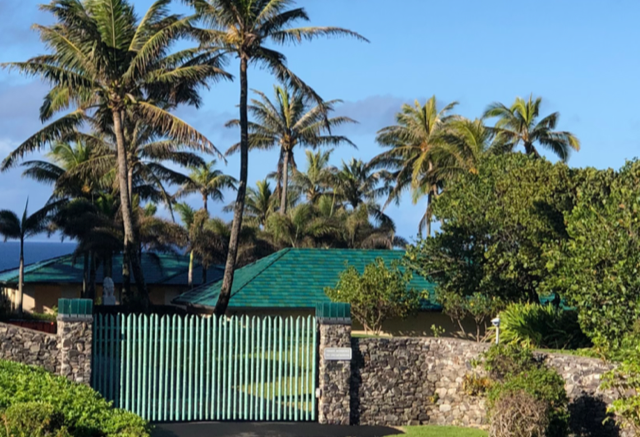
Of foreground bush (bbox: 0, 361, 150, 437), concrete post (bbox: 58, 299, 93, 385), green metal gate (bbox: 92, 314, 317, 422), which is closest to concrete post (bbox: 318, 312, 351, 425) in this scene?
green metal gate (bbox: 92, 314, 317, 422)

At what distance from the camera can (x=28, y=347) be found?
616 inches

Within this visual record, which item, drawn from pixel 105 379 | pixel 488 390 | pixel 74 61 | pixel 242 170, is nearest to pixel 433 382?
pixel 488 390

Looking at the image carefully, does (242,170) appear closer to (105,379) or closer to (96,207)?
(105,379)

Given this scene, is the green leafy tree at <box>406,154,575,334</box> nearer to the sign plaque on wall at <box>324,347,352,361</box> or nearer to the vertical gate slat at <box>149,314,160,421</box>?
the sign plaque on wall at <box>324,347,352,361</box>

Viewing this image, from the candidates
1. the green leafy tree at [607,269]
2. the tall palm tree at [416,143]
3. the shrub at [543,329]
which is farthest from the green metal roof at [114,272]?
the green leafy tree at [607,269]

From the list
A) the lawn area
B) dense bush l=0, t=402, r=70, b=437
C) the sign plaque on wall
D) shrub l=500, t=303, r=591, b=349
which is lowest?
the lawn area

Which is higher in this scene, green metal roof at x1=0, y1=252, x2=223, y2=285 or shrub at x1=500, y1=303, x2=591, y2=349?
green metal roof at x1=0, y1=252, x2=223, y2=285

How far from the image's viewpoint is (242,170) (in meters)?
25.4

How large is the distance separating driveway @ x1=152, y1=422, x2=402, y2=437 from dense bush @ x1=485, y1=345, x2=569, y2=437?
234 cm

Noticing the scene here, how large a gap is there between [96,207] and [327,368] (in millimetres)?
26755

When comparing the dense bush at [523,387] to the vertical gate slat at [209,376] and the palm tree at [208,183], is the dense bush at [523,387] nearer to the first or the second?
the vertical gate slat at [209,376]

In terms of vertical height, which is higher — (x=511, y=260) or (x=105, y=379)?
(x=511, y=260)

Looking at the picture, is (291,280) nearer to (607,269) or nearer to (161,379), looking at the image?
(161,379)

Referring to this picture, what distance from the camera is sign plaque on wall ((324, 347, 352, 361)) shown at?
1614cm
